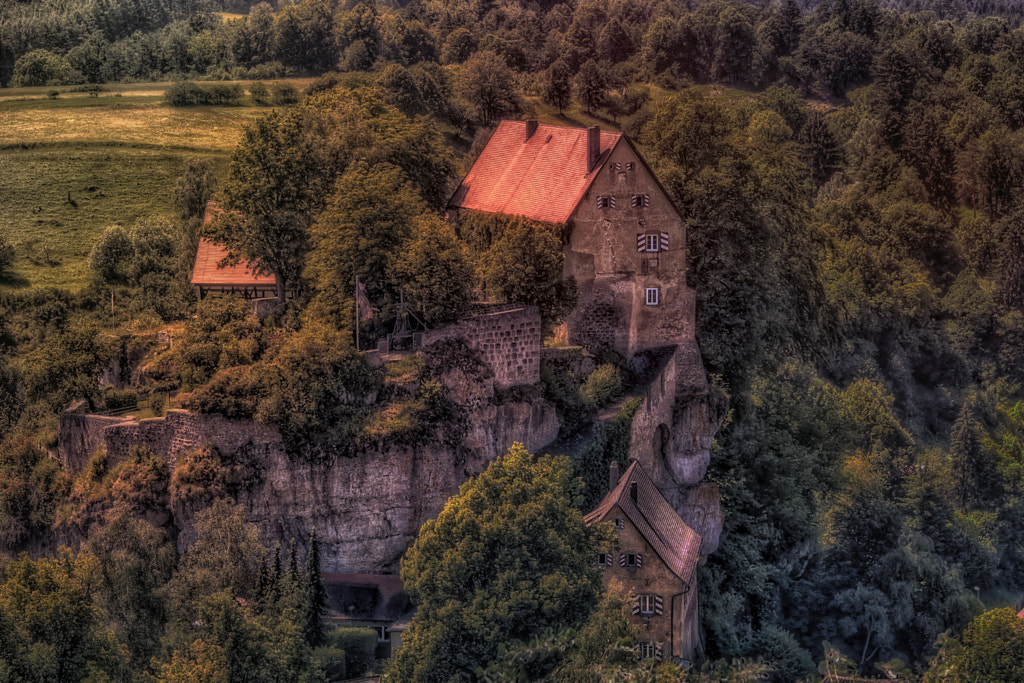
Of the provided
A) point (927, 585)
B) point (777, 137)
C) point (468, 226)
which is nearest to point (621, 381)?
point (468, 226)

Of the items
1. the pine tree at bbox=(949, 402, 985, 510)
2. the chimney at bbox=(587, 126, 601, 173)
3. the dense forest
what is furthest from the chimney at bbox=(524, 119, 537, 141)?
the pine tree at bbox=(949, 402, 985, 510)

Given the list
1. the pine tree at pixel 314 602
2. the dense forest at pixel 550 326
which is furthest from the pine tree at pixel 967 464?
the pine tree at pixel 314 602

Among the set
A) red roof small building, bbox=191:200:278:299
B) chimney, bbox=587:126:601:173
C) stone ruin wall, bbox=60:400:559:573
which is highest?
chimney, bbox=587:126:601:173

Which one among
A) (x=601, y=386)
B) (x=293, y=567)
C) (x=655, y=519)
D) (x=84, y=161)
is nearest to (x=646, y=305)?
(x=601, y=386)

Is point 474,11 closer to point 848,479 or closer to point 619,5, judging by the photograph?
point 619,5

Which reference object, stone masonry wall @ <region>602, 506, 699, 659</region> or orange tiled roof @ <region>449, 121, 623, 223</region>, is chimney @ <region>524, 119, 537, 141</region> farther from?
stone masonry wall @ <region>602, 506, 699, 659</region>

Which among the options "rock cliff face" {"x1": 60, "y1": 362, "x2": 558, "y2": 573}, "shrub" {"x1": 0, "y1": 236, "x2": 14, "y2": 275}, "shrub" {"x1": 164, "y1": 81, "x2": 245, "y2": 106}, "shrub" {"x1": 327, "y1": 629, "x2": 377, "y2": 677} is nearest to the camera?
"shrub" {"x1": 327, "y1": 629, "x2": 377, "y2": 677}
